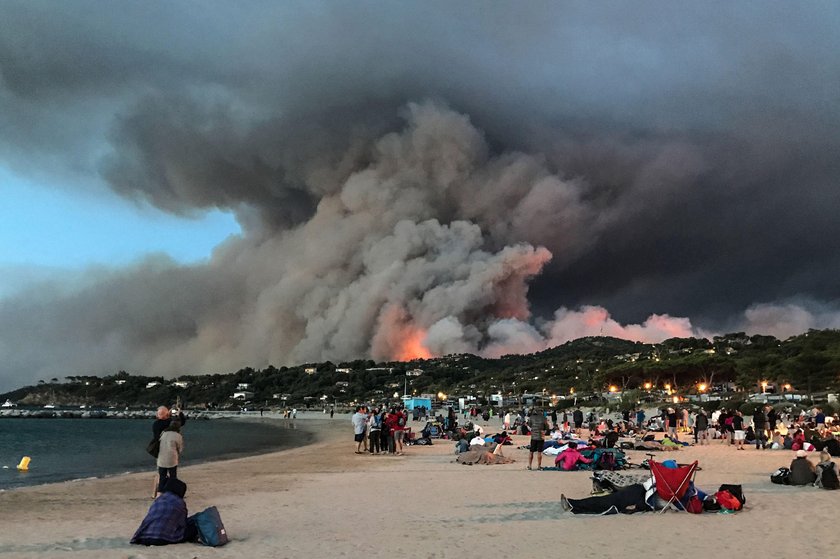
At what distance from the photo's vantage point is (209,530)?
650cm

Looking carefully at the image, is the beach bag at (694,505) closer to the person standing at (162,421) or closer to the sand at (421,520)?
the sand at (421,520)

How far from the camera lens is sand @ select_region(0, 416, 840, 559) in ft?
20.5

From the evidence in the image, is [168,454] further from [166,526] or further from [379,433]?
[379,433]

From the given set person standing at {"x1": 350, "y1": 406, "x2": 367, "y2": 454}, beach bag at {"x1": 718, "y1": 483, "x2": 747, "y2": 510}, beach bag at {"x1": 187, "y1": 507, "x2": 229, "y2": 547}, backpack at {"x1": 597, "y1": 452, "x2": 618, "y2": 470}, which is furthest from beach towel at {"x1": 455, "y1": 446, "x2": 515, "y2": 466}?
beach bag at {"x1": 187, "y1": 507, "x2": 229, "y2": 547}

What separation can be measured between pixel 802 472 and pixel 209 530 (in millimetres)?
9141

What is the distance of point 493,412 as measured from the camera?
57500 mm

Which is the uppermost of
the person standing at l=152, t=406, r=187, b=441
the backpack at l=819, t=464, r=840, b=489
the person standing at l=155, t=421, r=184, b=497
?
the person standing at l=152, t=406, r=187, b=441

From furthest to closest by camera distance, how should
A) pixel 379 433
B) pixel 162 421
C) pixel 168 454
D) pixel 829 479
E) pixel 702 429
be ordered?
pixel 702 429 → pixel 379 433 → pixel 829 479 → pixel 162 421 → pixel 168 454

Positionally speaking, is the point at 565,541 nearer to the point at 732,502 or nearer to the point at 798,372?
the point at 732,502

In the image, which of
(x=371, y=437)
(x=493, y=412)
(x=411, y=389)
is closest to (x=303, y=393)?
(x=411, y=389)

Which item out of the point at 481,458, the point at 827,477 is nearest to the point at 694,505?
the point at 827,477

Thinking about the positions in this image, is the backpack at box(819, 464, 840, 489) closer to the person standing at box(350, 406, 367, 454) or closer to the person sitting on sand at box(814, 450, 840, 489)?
the person sitting on sand at box(814, 450, 840, 489)

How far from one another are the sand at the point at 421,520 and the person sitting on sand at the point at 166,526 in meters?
0.14

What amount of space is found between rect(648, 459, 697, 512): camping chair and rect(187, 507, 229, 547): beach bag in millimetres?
5183
